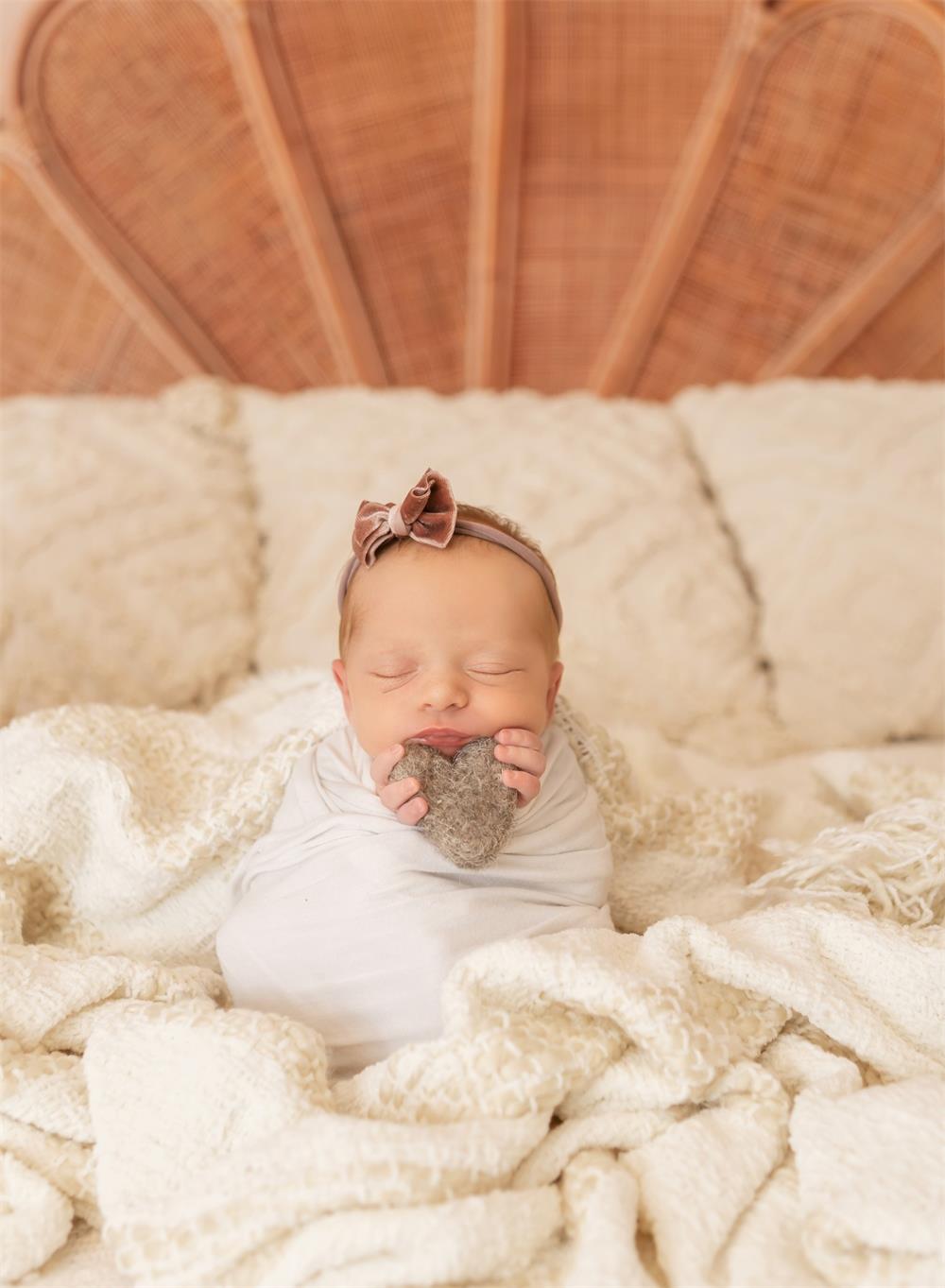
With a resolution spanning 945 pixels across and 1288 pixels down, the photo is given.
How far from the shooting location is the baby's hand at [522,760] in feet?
3.18

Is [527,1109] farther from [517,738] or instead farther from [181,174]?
[181,174]

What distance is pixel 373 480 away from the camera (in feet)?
5.55

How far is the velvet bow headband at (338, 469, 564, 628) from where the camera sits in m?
1.04

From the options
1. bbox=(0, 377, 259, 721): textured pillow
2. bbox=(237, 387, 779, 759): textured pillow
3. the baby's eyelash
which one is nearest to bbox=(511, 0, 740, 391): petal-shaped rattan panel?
bbox=(237, 387, 779, 759): textured pillow

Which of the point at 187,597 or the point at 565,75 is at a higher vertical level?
the point at 565,75

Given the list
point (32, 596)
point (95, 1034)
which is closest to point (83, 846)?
point (95, 1034)

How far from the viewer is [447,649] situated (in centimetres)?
100

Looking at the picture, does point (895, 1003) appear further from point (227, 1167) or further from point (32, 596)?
point (32, 596)

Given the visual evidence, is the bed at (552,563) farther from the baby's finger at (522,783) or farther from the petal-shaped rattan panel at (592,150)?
the baby's finger at (522,783)

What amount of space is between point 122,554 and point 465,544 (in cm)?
70

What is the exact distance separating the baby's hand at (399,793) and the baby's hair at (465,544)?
154 millimetres

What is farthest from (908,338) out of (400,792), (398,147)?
(400,792)

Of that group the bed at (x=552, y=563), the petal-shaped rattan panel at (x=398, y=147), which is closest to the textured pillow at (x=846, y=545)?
the bed at (x=552, y=563)

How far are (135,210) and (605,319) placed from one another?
86cm
